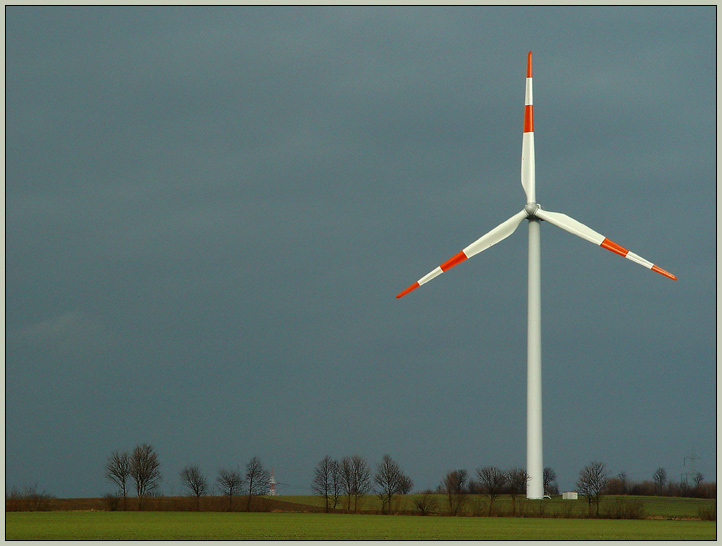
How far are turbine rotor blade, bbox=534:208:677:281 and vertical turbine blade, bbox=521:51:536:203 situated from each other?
3.02 metres

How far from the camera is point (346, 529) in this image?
5869 centimetres

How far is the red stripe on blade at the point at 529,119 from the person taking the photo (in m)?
76.3

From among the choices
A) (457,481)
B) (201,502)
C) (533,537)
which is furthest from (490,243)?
(201,502)

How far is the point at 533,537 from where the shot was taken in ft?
176

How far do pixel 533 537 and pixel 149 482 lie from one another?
57938mm

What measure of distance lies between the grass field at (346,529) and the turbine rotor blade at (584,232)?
58.2 feet

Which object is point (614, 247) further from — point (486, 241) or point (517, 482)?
point (517, 482)

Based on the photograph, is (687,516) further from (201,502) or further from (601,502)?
(201,502)

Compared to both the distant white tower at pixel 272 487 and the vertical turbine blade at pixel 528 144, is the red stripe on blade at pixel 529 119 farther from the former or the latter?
the distant white tower at pixel 272 487

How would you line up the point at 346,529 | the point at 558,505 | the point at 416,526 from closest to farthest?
1. the point at 346,529
2. the point at 416,526
3. the point at 558,505

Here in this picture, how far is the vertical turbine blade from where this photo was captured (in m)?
75.9

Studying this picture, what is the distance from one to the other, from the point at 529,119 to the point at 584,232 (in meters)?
10.4

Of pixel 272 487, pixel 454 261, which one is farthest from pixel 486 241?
pixel 272 487

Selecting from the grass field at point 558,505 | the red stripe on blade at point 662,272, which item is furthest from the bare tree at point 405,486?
the red stripe on blade at point 662,272
